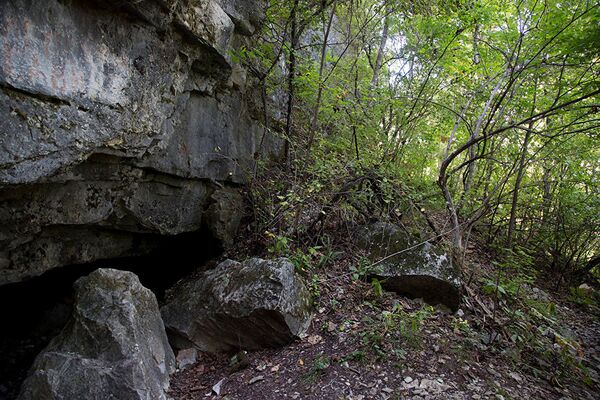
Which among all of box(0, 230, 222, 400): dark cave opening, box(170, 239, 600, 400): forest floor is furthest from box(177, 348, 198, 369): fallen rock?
box(0, 230, 222, 400): dark cave opening

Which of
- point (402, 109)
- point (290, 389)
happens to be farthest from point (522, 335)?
point (402, 109)

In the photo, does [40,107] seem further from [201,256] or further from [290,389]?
[201,256]

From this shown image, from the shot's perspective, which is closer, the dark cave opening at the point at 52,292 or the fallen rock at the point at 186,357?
the fallen rock at the point at 186,357

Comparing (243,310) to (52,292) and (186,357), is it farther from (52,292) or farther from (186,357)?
(52,292)

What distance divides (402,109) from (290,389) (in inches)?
206

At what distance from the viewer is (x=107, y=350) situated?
330cm

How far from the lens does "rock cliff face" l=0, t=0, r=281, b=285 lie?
2.87 m

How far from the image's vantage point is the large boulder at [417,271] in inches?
169

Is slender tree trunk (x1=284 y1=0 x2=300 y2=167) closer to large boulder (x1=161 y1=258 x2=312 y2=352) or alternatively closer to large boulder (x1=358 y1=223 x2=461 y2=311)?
large boulder (x1=358 y1=223 x2=461 y2=311)

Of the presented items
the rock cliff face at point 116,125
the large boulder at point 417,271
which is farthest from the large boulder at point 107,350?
the large boulder at point 417,271

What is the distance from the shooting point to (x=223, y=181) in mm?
6141

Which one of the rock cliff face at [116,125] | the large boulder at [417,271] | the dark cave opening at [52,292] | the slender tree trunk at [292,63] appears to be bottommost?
the dark cave opening at [52,292]

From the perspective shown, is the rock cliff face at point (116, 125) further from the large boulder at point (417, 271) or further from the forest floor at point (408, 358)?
the large boulder at point (417, 271)

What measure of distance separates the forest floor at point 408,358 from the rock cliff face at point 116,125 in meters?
2.30
